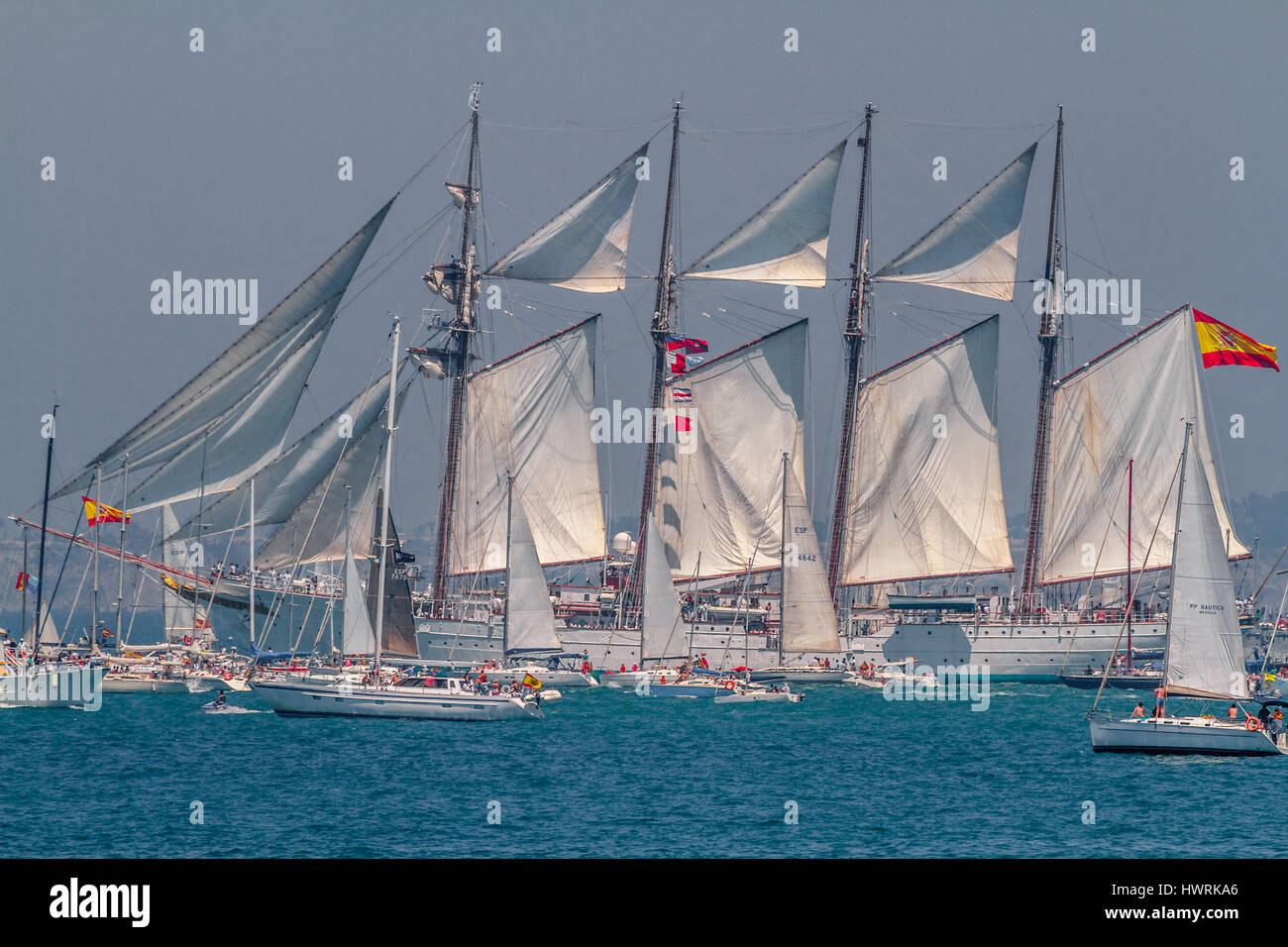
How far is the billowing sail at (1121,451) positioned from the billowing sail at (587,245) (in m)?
28.0

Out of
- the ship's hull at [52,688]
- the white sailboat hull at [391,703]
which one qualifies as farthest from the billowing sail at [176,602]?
the white sailboat hull at [391,703]

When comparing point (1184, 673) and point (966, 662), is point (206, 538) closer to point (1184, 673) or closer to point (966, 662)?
point (966, 662)

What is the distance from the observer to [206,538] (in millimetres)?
86875

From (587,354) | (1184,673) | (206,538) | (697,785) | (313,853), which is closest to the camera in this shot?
(313,853)

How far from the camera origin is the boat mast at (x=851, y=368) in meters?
96.1

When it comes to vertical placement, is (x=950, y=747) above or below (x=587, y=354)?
below

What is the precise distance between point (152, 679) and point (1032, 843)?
A: 176ft

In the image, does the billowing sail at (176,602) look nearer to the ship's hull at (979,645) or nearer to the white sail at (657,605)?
the ship's hull at (979,645)

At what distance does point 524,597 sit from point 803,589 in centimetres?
1795

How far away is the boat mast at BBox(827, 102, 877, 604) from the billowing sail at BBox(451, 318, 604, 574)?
14.0m

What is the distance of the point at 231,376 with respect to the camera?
79812 mm

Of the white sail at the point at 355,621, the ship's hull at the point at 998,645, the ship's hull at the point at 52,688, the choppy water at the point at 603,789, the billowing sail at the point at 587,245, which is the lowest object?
the choppy water at the point at 603,789

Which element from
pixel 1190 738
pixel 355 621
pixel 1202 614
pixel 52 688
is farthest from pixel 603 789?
pixel 52 688
